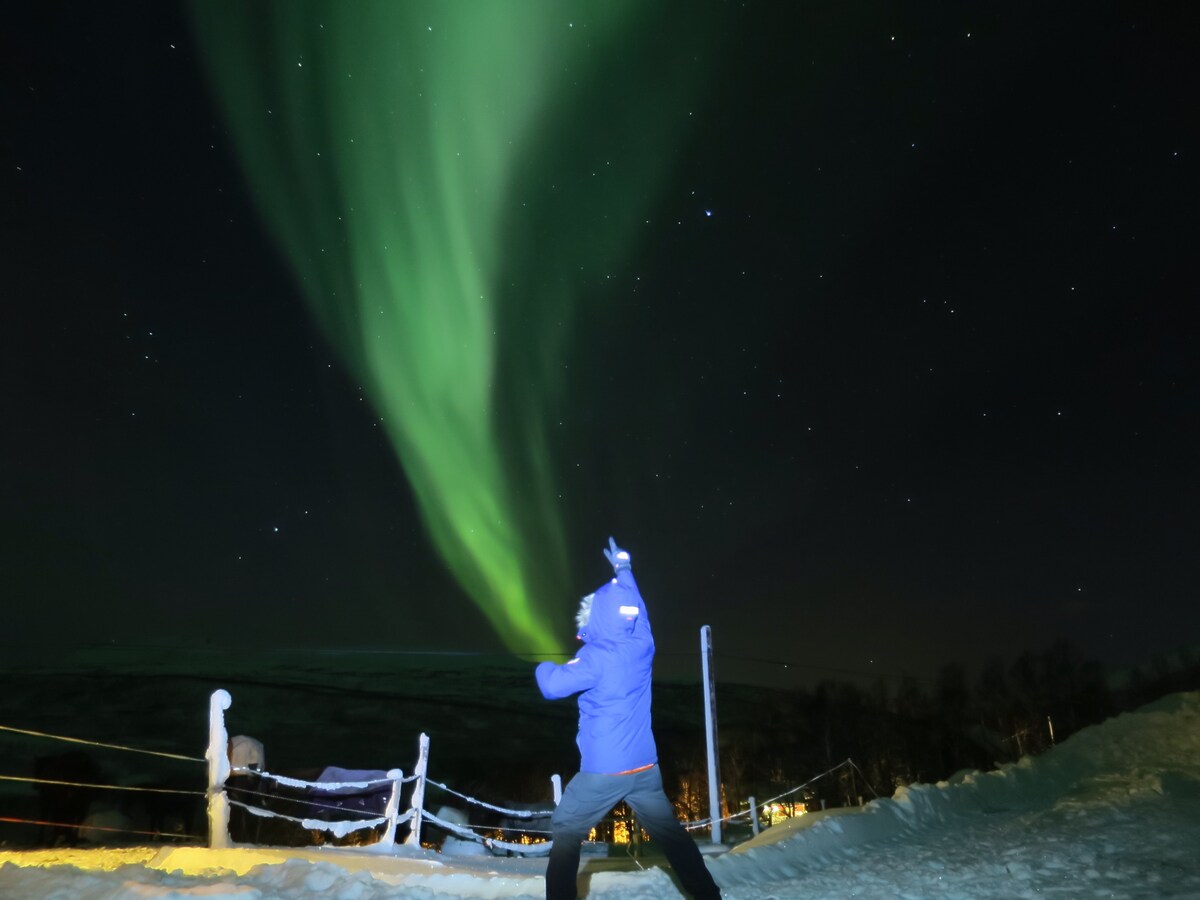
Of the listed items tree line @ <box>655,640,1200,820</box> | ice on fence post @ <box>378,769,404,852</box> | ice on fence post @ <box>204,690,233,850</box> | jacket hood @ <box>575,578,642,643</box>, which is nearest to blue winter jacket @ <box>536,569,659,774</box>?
jacket hood @ <box>575,578,642,643</box>

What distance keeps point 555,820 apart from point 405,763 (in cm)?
10385

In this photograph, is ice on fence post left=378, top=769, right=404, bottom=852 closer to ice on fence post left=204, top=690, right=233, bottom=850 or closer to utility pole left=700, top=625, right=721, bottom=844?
ice on fence post left=204, top=690, right=233, bottom=850

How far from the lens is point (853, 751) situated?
80438mm

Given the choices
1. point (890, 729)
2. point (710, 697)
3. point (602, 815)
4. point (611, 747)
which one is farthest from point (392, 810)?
point (890, 729)

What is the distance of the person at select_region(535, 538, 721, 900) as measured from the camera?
425cm

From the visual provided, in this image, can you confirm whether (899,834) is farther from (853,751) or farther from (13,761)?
(13,761)

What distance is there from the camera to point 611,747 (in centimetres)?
431

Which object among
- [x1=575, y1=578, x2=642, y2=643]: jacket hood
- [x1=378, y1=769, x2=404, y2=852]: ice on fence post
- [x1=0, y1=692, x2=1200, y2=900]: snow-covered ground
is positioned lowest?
[x1=0, y1=692, x2=1200, y2=900]: snow-covered ground

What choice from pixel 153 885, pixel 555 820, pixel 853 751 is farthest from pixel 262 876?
pixel 853 751

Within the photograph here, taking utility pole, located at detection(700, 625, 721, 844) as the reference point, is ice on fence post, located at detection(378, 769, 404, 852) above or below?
below

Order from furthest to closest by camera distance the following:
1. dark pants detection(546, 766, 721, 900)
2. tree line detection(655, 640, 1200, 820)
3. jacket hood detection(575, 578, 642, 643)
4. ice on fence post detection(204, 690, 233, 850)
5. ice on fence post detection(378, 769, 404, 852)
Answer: tree line detection(655, 640, 1200, 820) → ice on fence post detection(378, 769, 404, 852) → ice on fence post detection(204, 690, 233, 850) → jacket hood detection(575, 578, 642, 643) → dark pants detection(546, 766, 721, 900)

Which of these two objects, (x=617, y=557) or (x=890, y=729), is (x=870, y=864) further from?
(x=890, y=729)

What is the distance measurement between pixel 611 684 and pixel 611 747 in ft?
1.00

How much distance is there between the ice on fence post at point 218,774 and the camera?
776 cm
